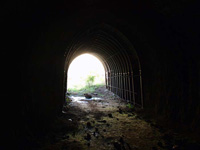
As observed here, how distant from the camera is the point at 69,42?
7.22 m

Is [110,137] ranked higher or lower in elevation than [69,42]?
lower

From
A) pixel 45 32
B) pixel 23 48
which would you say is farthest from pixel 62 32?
pixel 23 48

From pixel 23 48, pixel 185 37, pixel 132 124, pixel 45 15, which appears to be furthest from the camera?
pixel 132 124

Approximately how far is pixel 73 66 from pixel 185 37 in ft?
138

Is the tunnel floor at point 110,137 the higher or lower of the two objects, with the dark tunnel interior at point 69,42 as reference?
lower

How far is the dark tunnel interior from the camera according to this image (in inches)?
→ 140

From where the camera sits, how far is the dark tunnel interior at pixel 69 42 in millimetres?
3553

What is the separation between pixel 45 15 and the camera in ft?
16.6

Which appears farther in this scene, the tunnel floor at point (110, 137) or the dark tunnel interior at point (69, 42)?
the tunnel floor at point (110, 137)

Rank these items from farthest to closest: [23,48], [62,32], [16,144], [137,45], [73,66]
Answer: [73,66]
[137,45]
[62,32]
[23,48]
[16,144]

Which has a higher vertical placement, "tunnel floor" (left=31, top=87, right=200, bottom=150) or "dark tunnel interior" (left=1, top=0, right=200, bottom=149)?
"dark tunnel interior" (left=1, top=0, right=200, bottom=149)

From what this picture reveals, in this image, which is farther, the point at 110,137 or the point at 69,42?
the point at 69,42

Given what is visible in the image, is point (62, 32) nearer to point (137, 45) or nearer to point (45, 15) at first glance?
point (45, 15)

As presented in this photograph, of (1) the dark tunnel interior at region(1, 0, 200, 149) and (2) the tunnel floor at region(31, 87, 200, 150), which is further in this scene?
(2) the tunnel floor at region(31, 87, 200, 150)
